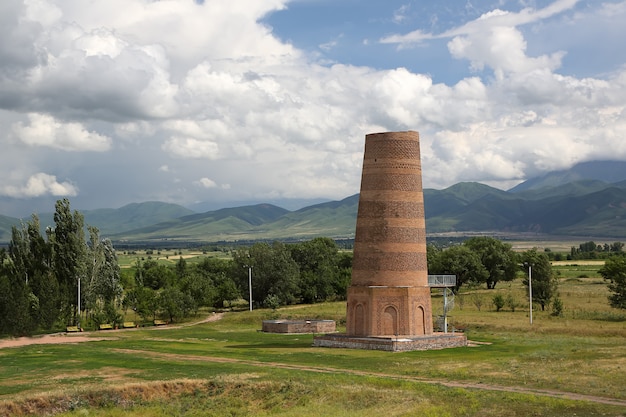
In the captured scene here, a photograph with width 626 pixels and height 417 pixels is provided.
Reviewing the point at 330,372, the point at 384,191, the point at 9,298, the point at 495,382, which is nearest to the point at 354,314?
the point at 384,191

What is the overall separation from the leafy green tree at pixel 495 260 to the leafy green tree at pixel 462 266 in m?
2.84

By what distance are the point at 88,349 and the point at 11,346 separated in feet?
27.4

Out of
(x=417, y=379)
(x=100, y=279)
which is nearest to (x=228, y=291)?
(x=100, y=279)

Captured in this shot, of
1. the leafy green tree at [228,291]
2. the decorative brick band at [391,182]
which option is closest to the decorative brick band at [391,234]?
Result: the decorative brick band at [391,182]

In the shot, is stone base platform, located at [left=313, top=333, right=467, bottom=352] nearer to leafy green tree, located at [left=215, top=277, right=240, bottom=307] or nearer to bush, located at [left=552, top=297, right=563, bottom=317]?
bush, located at [left=552, top=297, right=563, bottom=317]

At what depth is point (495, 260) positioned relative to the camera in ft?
350

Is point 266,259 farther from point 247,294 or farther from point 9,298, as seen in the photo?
point 9,298

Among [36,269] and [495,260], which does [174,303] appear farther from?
[495,260]

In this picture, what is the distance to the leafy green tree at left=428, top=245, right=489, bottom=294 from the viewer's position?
330 ft

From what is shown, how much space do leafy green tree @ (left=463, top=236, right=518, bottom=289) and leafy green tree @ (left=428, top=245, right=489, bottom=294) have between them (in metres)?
2.84

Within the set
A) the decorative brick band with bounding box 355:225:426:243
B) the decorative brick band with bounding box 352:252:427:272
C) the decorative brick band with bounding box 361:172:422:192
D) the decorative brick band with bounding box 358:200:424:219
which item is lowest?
the decorative brick band with bounding box 352:252:427:272

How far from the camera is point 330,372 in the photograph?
128 ft

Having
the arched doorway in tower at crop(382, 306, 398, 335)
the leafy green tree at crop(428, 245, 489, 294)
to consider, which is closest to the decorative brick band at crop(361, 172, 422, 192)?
the arched doorway in tower at crop(382, 306, 398, 335)

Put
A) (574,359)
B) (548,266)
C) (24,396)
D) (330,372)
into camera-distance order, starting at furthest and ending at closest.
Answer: (548,266) → (574,359) → (330,372) → (24,396)
